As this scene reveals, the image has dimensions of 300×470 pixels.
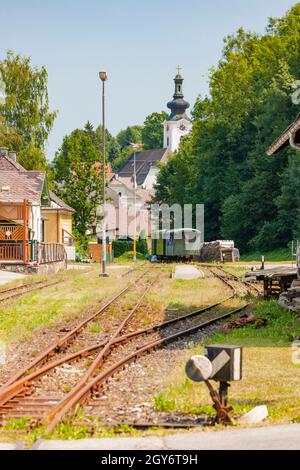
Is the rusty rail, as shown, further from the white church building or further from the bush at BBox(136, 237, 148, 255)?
the white church building

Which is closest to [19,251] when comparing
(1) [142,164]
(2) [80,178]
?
(2) [80,178]

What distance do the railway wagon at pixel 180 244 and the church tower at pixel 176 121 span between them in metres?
122

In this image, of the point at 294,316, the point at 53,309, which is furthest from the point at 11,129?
the point at 294,316

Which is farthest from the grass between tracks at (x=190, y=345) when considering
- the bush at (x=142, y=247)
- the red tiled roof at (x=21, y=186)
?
the bush at (x=142, y=247)

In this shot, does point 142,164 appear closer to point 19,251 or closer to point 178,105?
point 178,105

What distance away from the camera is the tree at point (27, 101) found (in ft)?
231

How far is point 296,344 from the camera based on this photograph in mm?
14906

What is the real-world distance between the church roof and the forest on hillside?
286 feet

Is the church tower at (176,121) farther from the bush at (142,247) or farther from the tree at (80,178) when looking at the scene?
the tree at (80,178)

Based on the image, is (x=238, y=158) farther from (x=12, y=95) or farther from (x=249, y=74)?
(x=12, y=95)

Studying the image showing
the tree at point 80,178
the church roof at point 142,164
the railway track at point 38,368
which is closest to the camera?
the railway track at point 38,368

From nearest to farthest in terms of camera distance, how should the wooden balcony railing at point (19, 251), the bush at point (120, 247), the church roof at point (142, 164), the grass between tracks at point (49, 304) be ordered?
the grass between tracks at point (49, 304), the wooden balcony railing at point (19, 251), the bush at point (120, 247), the church roof at point (142, 164)

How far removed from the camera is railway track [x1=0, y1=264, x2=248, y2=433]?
31.2ft
